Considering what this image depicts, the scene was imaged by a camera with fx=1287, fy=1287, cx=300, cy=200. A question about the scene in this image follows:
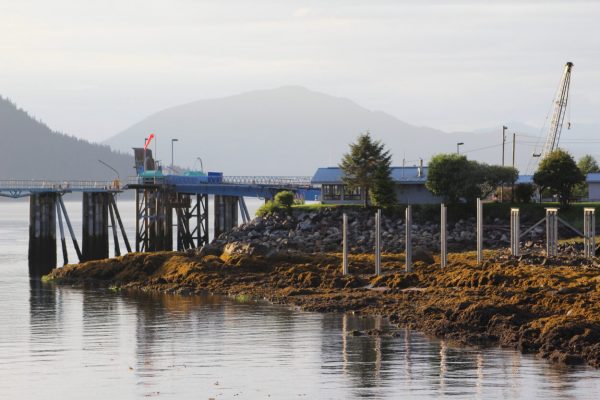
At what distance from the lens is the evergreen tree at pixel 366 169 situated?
117 meters

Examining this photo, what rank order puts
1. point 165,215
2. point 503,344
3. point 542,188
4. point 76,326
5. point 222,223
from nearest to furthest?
1. point 503,344
2. point 76,326
3. point 542,188
4. point 165,215
5. point 222,223

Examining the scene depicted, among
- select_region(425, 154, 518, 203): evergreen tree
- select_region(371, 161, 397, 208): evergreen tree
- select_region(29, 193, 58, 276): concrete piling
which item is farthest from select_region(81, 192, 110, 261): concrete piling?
select_region(425, 154, 518, 203): evergreen tree

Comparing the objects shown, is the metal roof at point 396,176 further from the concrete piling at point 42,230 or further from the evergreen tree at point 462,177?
the concrete piling at point 42,230

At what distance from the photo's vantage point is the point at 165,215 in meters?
121

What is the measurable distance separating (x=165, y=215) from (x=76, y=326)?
206 ft

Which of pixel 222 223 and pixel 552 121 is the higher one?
pixel 552 121

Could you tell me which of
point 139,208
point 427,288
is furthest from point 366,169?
point 427,288

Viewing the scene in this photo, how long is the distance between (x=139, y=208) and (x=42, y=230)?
47.1ft

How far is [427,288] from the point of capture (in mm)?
63531

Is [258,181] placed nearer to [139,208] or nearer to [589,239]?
[139,208]

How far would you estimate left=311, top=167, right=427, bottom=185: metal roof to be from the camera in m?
121

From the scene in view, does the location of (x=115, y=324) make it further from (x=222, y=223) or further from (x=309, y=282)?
(x=222, y=223)

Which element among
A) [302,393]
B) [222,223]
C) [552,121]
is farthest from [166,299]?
[552,121]

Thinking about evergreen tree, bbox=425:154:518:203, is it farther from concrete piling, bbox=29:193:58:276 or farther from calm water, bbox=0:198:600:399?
calm water, bbox=0:198:600:399
